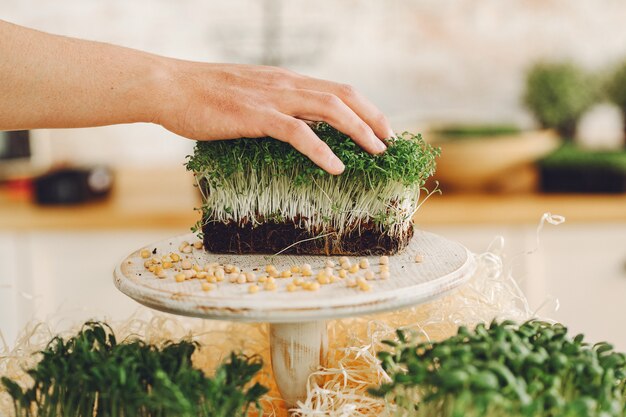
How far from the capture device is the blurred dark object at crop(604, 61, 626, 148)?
264 centimetres

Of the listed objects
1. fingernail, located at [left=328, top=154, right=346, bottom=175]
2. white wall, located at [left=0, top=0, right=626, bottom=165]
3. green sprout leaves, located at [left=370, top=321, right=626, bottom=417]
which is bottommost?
green sprout leaves, located at [left=370, top=321, right=626, bottom=417]

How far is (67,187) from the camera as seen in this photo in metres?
2.36

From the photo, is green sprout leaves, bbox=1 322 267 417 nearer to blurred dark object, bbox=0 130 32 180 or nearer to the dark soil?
the dark soil

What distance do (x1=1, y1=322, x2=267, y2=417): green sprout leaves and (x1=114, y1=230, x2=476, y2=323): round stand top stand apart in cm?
7

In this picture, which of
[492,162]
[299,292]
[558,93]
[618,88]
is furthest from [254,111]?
[618,88]

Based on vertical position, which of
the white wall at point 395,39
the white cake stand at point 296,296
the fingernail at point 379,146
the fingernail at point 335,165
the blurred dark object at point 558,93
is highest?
the white wall at point 395,39

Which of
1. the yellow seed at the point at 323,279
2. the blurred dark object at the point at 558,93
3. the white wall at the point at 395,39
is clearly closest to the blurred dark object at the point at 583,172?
the blurred dark object at the point at 558,93

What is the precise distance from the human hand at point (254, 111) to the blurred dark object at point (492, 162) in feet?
4.42

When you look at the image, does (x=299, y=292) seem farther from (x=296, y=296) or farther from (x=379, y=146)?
(x=379, y=146)

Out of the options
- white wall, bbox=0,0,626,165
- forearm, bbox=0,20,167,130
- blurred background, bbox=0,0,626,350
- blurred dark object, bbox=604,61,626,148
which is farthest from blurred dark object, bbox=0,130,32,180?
blurred dark object, bbox=604,61,626,148

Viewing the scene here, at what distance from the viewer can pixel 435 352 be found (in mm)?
782

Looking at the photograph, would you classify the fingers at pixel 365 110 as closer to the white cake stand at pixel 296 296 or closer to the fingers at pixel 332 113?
the fingers at pixel 332 113

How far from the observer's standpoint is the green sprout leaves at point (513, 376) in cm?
72

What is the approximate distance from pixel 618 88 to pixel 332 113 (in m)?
2.03
